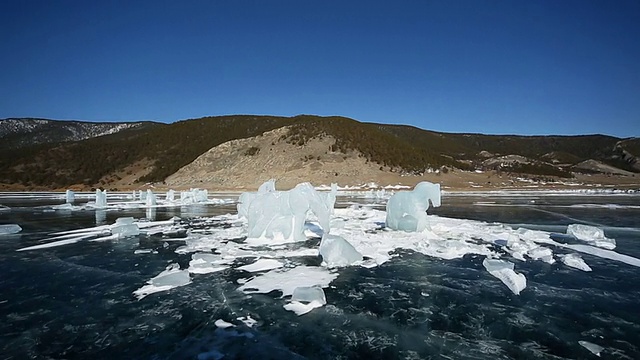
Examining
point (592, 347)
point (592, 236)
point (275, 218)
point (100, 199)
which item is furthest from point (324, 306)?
point (100, 199)

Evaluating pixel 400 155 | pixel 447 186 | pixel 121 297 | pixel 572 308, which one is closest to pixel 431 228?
pixel 572 308

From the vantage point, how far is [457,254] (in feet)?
34.9

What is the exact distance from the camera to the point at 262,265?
372 inches

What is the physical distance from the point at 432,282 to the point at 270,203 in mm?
7194

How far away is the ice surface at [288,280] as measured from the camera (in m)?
7.52

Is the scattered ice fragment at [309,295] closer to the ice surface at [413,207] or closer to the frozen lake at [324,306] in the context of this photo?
the frozen lake at [324,306]

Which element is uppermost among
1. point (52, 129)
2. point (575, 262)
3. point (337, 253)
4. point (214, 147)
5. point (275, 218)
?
point (52, 129)

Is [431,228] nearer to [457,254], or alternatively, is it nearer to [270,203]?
[457,254]

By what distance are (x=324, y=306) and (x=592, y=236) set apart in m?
11.0

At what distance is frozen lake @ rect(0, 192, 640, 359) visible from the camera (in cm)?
493

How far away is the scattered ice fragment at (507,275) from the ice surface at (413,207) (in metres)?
5.18

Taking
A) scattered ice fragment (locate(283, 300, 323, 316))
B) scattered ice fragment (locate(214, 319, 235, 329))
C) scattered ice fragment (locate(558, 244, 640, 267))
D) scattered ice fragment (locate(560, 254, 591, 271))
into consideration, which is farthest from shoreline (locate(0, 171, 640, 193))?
scattered ice fragment (locate(214, 319, 235, 329))

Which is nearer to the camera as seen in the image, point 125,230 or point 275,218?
point 275,218

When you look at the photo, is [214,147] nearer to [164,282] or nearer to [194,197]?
[194,197]
